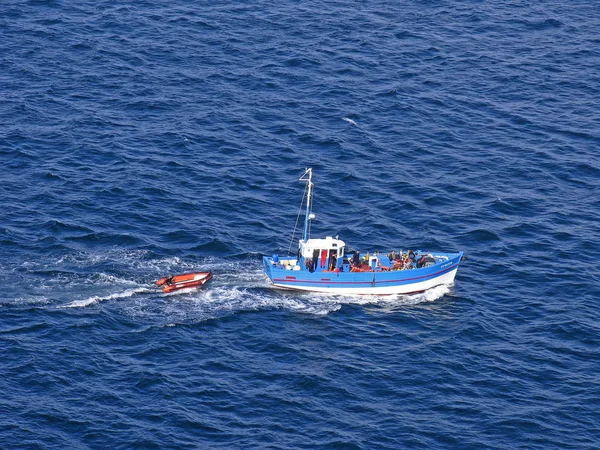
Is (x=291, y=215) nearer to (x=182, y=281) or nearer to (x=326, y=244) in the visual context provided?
(x=326, y=244)

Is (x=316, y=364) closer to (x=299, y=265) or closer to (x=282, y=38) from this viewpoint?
(x=299, y=265)

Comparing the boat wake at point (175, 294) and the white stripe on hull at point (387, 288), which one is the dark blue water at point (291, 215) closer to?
the boat wake at point (175, 294)

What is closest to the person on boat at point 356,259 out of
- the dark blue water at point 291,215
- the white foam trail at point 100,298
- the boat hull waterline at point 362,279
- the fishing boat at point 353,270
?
the fishing boat at point 353,270

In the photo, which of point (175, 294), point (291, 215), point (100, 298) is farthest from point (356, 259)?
point (100, 298)

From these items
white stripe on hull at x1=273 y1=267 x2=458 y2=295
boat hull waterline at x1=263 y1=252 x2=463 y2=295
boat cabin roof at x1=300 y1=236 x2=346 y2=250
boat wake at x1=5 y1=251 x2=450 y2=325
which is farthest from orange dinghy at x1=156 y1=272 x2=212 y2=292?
boat cabin roof at x1=300 y1=236 x2=346 y2=250

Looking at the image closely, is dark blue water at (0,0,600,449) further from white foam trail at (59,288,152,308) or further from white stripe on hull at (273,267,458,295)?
white stripe on hull at (273,267,458,295)

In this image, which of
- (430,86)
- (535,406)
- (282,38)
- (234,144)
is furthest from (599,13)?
(535,406)
